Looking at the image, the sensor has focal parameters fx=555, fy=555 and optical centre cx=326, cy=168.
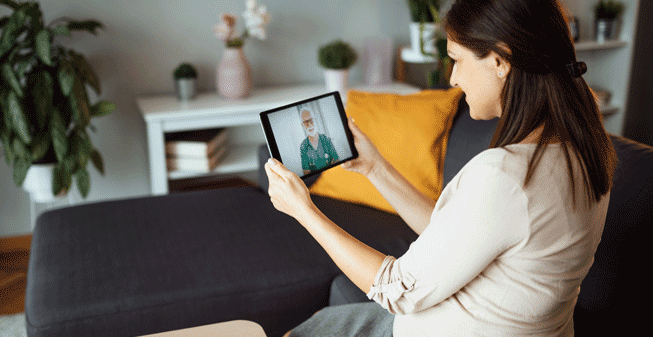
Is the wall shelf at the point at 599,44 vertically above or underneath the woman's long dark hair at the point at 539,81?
underneath

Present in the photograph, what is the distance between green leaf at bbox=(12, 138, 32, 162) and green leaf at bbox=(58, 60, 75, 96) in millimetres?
250

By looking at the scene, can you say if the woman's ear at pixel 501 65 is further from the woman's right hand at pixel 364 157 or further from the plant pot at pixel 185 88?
the plant pot at pixel 185 88

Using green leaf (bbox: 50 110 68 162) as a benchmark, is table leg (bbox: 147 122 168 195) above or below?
below

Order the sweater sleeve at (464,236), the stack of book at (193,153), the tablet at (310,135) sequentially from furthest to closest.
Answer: the stack of book at (193,153) < the tablet at (310,135) < the sweater sleeve at (464,236)

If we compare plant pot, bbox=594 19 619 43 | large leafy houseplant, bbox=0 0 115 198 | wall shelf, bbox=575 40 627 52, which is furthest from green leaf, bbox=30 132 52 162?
plant pot, bbox=594 19 619 43

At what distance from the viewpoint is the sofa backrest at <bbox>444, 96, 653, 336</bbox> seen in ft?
3.62

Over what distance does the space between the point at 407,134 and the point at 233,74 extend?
99cm

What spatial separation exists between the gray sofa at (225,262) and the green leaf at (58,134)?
1.07 ft

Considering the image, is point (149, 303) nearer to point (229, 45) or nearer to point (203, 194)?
point (203, 194)

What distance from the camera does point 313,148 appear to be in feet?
3.79

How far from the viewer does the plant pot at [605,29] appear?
3.00 m

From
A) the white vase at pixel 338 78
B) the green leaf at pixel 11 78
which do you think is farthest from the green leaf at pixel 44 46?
the white vase at pixel 338 78

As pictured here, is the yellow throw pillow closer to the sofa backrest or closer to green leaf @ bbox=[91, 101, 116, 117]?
the sofa backrest

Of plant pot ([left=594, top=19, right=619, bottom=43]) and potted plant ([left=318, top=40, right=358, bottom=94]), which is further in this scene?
plant pot ([left=594, top=19, right=619, bottom=43])
